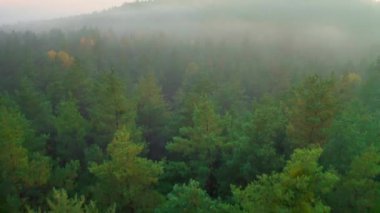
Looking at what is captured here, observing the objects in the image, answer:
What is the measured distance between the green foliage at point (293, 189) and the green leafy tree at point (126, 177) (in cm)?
733

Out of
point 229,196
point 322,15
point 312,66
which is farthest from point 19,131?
point 322,15

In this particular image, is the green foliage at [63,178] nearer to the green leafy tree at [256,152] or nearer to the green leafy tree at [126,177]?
the green leafy tree at [126,177]

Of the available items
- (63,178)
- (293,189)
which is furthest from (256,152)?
(63,178)

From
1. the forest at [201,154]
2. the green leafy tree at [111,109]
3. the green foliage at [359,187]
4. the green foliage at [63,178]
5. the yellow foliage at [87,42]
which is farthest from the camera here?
the yellow foliage at [87,42]

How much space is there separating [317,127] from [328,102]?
1.51m

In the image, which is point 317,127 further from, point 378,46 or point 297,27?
point 297,27

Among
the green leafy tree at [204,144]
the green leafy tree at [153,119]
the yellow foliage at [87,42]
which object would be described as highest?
the green leafy tree at [204,144]

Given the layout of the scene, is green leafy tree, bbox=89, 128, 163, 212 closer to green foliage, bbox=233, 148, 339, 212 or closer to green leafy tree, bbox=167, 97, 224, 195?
green leafy tree, bbox=167, 97, 224, 195

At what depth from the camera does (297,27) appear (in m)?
144

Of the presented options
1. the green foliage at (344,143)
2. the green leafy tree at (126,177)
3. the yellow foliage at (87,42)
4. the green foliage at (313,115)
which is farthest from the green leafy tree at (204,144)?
the yellow foliage at (87,42)

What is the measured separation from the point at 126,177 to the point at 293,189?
9.24 meters

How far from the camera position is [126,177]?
20.0 meters

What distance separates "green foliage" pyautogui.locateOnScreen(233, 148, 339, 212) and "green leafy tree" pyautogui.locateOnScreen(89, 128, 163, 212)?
733cm

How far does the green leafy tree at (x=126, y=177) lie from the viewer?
63.4 feet
